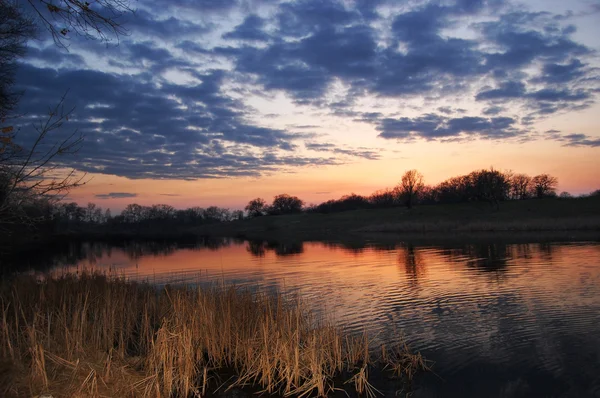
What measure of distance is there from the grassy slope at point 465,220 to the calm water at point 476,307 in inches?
1045

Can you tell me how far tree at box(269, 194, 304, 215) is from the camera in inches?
6531

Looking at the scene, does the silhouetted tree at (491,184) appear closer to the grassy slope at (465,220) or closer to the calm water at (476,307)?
the grassy slope at (465,220)

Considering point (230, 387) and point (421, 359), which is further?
point (421, 359)

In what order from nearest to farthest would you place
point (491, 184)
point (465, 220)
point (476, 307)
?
point (476, 307) < point (465, 220) < point (491, 184)

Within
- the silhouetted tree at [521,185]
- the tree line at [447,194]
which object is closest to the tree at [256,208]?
the tree line at [447,194]

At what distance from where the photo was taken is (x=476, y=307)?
53.3 feet

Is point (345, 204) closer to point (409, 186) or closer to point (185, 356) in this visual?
point (409, 186)

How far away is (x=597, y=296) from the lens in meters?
16.9

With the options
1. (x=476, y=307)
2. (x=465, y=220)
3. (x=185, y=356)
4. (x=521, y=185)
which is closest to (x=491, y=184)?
(x=465, y=220)

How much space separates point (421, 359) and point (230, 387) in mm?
4166

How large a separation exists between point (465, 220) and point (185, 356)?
2698 inches

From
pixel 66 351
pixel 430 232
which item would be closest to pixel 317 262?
pixel 66 351

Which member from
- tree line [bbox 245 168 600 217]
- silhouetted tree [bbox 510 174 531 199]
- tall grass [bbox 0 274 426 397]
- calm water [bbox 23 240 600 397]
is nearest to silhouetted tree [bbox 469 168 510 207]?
tree line [bbox 245 168 600 217]

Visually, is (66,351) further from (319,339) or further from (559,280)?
(559,280)
